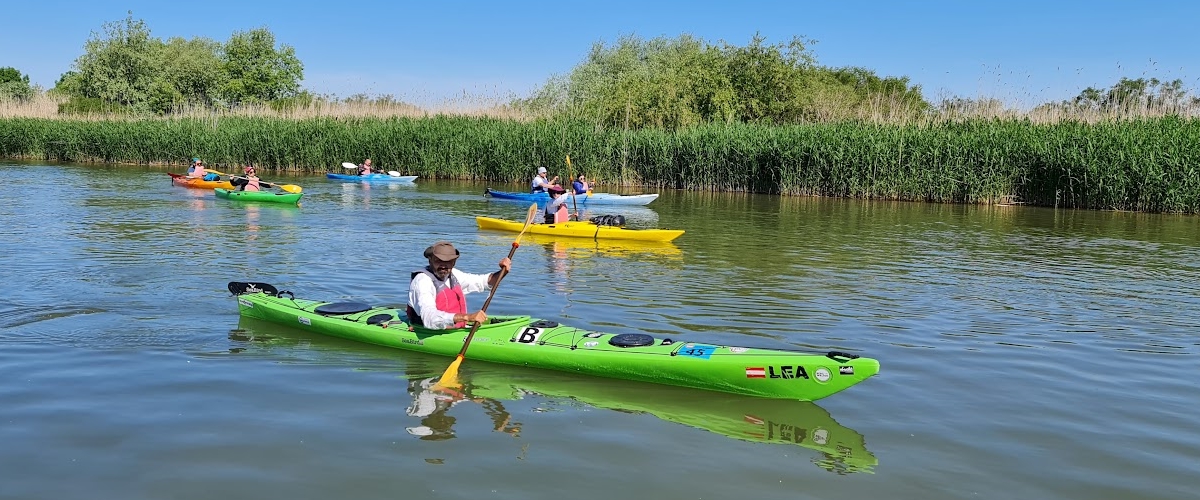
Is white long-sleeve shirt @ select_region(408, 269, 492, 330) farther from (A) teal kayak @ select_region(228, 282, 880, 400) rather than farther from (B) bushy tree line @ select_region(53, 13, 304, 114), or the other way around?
(B) bushy tree line @ select_region(53, 13, 304, 114)

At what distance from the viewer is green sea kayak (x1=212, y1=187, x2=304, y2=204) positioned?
1862cm

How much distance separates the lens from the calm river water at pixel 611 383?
181 inches

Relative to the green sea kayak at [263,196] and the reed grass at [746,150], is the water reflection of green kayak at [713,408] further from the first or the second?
the reed grass at [746,150]

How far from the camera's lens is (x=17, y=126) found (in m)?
36.6

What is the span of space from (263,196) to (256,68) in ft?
128

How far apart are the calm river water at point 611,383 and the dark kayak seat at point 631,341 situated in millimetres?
264

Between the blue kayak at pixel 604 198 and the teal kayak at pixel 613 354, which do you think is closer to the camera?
A: the teal kayak at pixel 613 354

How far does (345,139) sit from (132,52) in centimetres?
2855

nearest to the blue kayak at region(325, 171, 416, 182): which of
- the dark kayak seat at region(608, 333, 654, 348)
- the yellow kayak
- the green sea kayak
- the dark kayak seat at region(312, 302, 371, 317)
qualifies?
the green sea kayak

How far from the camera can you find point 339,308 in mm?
7551

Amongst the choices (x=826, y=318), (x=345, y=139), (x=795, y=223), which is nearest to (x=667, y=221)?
(x=795, y=223)

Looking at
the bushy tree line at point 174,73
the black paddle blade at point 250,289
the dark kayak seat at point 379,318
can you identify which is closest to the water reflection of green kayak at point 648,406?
the dark kayak seat at point 379,318

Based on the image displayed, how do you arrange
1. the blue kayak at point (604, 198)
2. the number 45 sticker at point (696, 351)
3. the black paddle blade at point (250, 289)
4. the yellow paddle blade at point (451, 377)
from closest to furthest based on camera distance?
the number 45 sticker at point (696, 351) < the yellow paddle blade at point (451, 377) < the black paddle blade at point (250, 289) < the blue kayak at point (604, 198)

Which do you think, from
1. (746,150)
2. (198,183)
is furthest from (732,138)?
(198,183)
